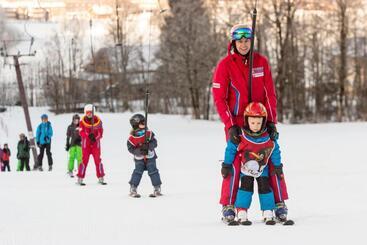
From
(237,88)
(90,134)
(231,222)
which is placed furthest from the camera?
(90,134)

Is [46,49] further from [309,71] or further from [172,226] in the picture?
[172,226]

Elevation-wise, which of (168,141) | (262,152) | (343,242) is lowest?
(168,141)

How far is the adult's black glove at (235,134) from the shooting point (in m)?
6.37

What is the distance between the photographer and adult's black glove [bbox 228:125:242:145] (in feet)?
20.9

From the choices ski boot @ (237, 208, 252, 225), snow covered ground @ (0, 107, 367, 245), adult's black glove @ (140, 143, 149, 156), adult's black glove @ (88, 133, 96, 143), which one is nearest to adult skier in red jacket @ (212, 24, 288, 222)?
ski boot @ (237, 208, 252, 225)

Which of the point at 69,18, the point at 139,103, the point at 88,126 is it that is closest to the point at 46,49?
the point at 69,18

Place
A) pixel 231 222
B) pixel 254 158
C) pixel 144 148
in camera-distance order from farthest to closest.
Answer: pixel 144 148, pixel 254 158, pixel 231 222

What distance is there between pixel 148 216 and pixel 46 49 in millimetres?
67308

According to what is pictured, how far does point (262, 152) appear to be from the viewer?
6434 millimetres

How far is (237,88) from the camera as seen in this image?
658 centimetres

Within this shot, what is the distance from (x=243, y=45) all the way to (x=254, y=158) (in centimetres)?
115

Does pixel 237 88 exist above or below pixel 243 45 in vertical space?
below

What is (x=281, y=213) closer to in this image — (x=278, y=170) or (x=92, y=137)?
(x=278, y=170)

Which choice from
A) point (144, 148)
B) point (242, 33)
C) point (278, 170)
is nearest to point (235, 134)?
point (278, 170)
